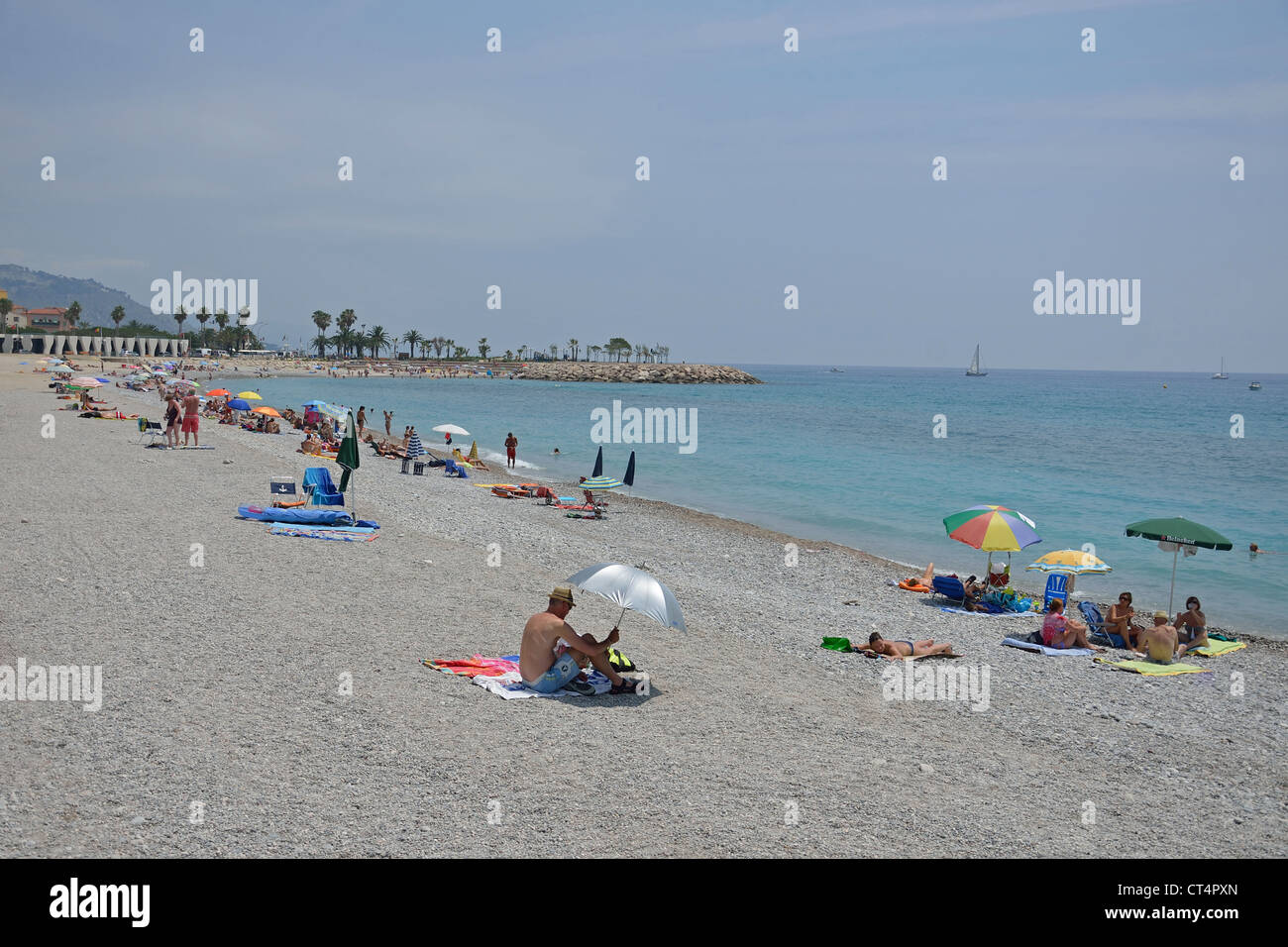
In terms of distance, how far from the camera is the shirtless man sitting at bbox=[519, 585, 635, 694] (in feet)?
26.3

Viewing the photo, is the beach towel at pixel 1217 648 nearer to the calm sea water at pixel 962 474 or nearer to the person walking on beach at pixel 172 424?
the calm sea water at pixel 962 474

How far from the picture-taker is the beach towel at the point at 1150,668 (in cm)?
1064

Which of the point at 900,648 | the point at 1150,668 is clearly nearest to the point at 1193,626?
the point at 1150,668

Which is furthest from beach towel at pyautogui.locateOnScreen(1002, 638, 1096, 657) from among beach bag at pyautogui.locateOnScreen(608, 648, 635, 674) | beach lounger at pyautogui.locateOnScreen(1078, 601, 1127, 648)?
beach bag at pyautogui.locateOnScreen(608, 648, 635, 674)

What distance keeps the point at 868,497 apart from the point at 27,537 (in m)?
22.9

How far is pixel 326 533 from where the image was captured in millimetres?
14641

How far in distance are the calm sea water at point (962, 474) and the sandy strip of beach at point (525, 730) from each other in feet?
23.7

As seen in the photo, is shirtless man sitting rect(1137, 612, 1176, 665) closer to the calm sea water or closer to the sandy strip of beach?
the sandy strip of beach

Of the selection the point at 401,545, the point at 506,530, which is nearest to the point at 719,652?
→ the point at 401,545

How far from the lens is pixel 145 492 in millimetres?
17281

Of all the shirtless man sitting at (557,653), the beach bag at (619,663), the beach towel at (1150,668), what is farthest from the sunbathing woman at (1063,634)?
the shirtless man sitting at (557,653)

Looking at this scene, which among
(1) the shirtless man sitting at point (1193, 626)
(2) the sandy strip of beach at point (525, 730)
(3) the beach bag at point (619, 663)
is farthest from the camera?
(1) the shirtless man sitting at point (1193, 626)

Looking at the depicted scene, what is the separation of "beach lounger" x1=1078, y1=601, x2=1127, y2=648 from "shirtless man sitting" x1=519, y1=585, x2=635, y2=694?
7.26m
